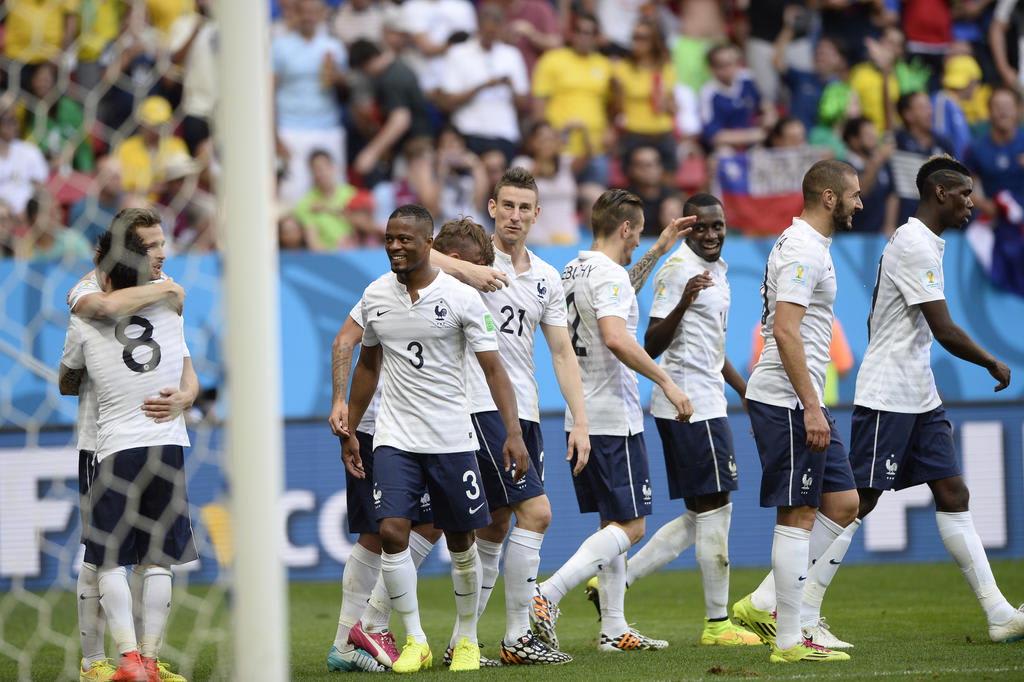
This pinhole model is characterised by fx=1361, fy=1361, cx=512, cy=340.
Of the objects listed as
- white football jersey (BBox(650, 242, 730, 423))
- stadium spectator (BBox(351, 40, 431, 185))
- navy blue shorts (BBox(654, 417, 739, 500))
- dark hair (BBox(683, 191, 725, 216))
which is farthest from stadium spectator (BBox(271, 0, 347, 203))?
navy blue shorts (BBox(654, 417, 739, 500))

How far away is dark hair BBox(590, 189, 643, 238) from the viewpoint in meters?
7.76

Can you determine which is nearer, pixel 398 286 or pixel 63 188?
pixel 398 286

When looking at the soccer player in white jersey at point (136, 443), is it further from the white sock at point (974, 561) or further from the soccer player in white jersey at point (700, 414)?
the white sock at point (974, 561)

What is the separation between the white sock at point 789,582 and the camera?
265 inches

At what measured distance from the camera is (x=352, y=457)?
707 centimetres

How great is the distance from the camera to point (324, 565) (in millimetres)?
11586

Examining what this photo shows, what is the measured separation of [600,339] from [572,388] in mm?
717

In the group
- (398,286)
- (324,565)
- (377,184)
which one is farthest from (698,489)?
(377,184)

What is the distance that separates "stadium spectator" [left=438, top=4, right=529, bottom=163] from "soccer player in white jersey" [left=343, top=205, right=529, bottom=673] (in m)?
7.89

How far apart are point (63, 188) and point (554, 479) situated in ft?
15.5

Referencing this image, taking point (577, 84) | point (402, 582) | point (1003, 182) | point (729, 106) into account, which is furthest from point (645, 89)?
point (402, 582)

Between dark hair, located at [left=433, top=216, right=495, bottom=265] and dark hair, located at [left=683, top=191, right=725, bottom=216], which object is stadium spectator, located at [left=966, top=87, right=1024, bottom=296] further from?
dark hair, located at [left=433, top=216, right=495, bottom=265]

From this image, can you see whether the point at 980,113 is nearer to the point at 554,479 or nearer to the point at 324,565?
the point at 554,479

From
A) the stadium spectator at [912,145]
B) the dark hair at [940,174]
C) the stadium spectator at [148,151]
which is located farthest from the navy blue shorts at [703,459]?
the stadium spectator at [912,145]
